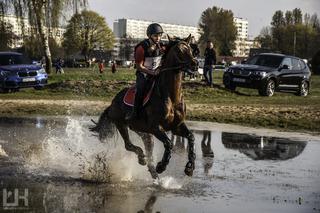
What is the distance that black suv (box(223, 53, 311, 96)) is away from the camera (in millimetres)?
26806

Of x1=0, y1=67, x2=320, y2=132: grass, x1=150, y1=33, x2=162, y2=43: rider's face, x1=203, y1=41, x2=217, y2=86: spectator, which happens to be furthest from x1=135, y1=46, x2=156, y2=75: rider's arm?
x1=203, y1=41, x2=217, y2=86: spectator

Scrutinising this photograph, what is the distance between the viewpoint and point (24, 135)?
14.6m

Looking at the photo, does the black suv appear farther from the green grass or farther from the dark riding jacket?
the dark riding jacket

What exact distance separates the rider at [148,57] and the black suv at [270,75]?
17.3 meters

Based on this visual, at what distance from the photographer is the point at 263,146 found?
46.3ft

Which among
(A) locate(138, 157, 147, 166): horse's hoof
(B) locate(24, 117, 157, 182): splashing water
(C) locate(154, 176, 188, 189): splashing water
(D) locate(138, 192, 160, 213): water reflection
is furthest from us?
(A) locate(138, 157, 147, 166): horse's hoof

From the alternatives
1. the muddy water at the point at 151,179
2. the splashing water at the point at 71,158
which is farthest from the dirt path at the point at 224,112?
the splashing water at the point at 71,158

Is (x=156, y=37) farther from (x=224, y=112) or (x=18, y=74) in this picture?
(x=18, y=74)

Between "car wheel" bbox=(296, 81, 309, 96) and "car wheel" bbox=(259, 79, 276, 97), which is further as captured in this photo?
"car wheel" bbox=(296, 81, 309, 96)

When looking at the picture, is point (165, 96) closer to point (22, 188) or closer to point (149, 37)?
point (149, 37)

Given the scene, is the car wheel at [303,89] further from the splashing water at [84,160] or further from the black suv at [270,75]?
the splashing water at [84,160]

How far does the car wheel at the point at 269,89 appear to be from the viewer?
2703cm

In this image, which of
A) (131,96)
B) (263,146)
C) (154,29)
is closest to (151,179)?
(131,96)

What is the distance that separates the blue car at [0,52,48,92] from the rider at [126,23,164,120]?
58.1ft
